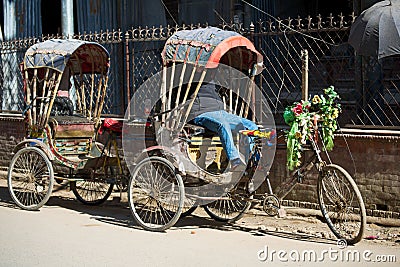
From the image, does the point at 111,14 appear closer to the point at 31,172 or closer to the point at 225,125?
the point at 31,172

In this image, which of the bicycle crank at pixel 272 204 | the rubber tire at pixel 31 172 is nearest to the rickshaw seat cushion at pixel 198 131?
the bicycle crank at pixel 272 204

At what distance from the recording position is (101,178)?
8.77 meters

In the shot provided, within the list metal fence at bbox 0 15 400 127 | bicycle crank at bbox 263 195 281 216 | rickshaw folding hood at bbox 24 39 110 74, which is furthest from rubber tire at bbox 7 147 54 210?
bicycle crank at bbox 263 195 281 216

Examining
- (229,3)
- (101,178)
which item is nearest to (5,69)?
(229,3)

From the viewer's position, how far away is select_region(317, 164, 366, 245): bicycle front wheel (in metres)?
6.95

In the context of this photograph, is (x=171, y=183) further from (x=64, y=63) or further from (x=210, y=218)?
(x=64, y=63)

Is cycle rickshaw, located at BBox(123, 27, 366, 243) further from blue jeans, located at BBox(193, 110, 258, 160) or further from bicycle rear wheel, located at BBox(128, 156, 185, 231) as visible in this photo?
blue jeans, located at BBox(193, 110, 258, 160)

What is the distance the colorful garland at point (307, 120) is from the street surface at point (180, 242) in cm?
98

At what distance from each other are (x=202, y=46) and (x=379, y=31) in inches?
78.9

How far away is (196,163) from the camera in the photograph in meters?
7.72

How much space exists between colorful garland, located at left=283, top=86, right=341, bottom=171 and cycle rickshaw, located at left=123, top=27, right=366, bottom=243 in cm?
13

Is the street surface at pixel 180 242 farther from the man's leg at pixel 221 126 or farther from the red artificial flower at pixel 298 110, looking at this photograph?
the red artificial flower at pixel 298 110

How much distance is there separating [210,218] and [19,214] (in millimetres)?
2491

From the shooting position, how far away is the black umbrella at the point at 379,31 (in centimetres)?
755
